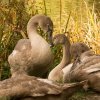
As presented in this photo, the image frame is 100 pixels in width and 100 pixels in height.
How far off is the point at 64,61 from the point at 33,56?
2.17 feet

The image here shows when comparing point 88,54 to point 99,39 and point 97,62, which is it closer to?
point 97,62

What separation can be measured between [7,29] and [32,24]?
0.56m

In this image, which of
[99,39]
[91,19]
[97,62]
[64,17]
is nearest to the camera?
[97,62]

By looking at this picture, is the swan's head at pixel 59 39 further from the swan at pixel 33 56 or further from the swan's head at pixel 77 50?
the swan's head at pixel 77 50

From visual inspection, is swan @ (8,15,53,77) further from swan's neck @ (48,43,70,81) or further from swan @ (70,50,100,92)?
swan @ (70,50,100,92)

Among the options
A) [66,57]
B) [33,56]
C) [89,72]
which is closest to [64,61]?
[66,57]

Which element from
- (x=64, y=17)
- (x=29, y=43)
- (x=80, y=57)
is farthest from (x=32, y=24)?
(x=64, y=17)

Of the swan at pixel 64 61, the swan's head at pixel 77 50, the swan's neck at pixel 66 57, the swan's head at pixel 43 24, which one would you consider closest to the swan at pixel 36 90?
the swan at pixel 64 61

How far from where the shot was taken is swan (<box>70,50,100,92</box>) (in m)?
7.82

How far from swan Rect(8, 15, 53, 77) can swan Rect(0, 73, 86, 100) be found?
1.76 metres

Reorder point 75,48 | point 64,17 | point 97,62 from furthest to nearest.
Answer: point 64,17, point 75,48, point 97,62

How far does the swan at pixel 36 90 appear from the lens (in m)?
6.54

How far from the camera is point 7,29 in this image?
30.4 feet

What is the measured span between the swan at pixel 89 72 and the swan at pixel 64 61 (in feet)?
0.89
